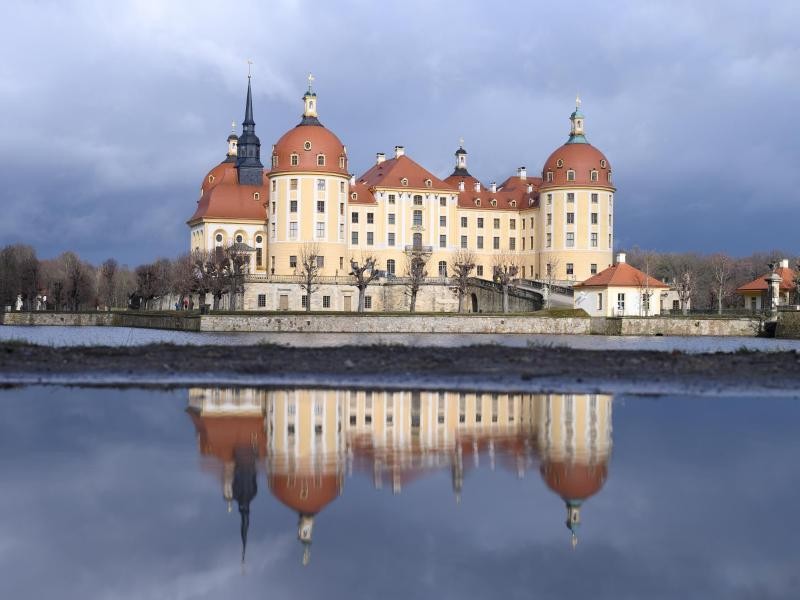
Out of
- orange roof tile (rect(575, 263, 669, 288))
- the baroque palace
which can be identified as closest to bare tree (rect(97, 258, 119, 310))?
the baroque palace

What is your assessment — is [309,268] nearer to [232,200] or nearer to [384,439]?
[232,200]

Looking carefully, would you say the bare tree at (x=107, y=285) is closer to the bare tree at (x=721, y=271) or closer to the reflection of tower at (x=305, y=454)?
the bare tree at (x=721, y=271)

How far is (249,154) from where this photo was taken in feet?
336

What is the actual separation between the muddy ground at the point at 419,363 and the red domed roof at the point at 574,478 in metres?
10.6

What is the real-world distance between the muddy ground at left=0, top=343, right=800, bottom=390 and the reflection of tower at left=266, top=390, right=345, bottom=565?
5567 millimetres

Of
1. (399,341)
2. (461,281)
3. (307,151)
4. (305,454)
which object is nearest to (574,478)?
(305,454)

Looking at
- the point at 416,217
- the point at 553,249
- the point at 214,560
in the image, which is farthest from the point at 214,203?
the point at 214,560

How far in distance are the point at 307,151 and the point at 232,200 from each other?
11.8m

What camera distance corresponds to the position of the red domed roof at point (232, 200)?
94.1 meters

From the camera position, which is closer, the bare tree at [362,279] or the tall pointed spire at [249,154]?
the bare tree at [362,279]

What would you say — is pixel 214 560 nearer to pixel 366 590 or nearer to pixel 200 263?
pixel 366 590

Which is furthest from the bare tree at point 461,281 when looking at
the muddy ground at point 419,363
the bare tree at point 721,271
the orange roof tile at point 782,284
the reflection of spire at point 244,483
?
the reflection of spire at point 244,483

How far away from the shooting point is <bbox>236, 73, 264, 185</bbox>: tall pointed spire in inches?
3930

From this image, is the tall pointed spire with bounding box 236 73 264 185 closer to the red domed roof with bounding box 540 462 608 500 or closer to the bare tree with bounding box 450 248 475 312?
the bare tree with bounding box 450 248 475 312
